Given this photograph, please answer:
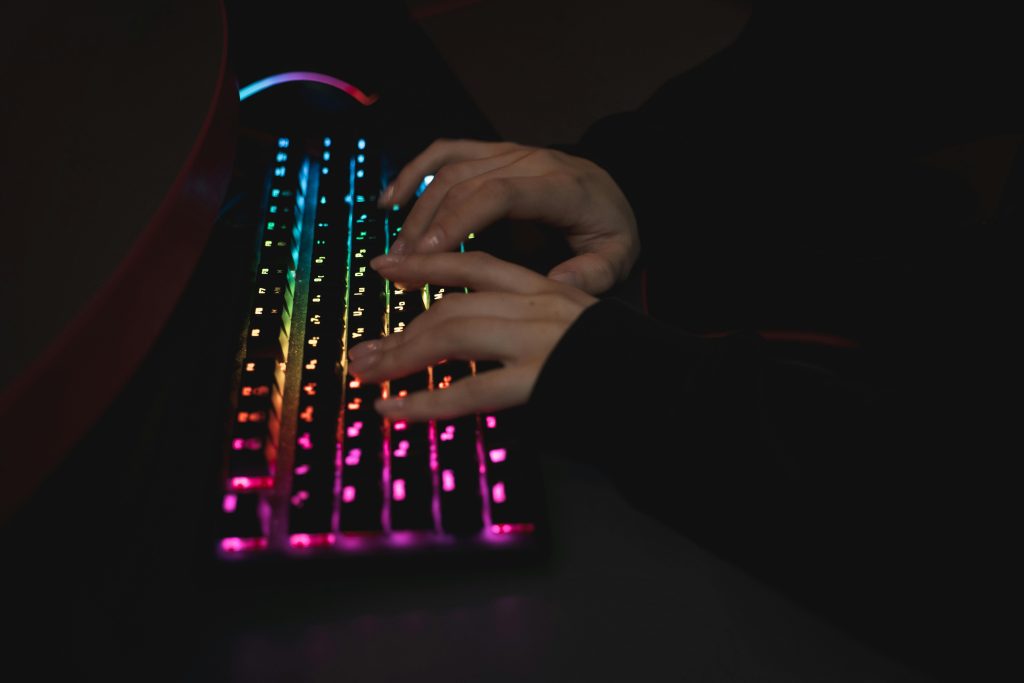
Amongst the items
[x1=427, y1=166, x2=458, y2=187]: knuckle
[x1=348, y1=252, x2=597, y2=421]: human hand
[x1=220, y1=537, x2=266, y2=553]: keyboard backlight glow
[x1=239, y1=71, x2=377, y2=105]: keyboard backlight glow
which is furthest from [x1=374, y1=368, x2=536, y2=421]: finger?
[x1=239, y1=71, x2=377, y2=105]: keyboard backlight glow

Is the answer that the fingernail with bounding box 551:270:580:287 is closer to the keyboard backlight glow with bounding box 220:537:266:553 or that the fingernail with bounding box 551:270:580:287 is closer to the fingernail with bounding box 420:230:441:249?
the fingernail with bounding box 420:230:441:249

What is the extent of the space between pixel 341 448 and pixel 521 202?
270 millimetres

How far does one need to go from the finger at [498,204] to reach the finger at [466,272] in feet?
0.10

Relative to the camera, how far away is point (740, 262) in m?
0.71

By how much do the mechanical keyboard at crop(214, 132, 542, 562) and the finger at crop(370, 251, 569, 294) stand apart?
0.04 meters

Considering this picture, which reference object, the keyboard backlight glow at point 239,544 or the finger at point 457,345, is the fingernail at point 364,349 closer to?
the finger at point 457,345

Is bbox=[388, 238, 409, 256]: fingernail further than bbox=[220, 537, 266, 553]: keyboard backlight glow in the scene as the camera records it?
Yes

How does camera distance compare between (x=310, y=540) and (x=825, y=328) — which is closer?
(x=310, y=540)

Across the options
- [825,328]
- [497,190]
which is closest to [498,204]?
[497,190]

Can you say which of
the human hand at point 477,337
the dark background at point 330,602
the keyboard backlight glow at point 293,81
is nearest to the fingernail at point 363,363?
the human hand at point 477,337

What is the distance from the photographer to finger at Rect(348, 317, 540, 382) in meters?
0.44

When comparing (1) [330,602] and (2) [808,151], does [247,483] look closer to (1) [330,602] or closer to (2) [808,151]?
(1) [330,602]

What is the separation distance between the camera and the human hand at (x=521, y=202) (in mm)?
534

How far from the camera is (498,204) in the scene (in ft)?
1.79
